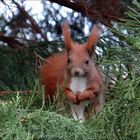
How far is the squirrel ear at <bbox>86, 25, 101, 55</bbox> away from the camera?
181 cm

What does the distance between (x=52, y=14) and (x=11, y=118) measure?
1656mm

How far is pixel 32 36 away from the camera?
2752mm

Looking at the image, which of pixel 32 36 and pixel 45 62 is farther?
pixel 32 36

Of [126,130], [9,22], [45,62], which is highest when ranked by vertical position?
[9,22]

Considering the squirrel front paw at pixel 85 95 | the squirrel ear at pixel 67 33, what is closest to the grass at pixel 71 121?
the squirrel front paw at pixel 85 95

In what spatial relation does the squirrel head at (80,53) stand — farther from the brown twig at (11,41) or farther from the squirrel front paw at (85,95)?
the brown twig at (11,41)

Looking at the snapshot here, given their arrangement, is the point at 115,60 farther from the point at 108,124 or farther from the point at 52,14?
the point at 52,14

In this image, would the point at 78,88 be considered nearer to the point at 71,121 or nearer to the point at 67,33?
the point at 67,33

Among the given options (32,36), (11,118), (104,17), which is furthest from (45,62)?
(11,118)

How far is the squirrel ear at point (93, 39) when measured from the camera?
1.81m

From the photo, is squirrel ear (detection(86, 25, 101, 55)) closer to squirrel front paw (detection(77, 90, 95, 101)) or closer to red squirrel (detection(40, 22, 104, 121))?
red squirrel (detection(40, 22, 104, 121))

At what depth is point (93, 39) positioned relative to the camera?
183cm

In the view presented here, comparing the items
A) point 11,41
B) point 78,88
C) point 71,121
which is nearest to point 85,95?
point 78,88

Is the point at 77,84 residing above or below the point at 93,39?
below
